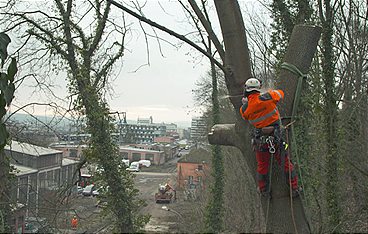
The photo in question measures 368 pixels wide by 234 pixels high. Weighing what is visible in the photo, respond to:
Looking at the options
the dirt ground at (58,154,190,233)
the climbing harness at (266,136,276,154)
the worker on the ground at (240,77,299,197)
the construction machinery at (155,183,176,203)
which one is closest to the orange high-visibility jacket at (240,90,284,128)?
the worker on the ground at (240,77,299,197)

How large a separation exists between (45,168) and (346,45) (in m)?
13.5

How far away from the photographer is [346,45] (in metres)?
10.8

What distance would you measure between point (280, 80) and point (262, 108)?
34 centimetres

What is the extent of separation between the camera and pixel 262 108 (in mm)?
2777

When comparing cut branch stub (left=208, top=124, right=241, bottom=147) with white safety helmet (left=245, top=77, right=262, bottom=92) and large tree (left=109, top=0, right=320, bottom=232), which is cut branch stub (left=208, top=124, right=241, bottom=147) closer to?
large tree (left=109, top=0, right=320, bottom=232)

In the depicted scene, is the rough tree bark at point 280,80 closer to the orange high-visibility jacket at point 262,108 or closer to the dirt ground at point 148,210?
the orange high-visibility jacket at point 262,108

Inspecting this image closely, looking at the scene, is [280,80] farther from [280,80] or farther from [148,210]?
[148,210]

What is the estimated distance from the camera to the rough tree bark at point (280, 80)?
107 inches

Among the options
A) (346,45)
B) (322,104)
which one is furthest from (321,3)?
(346,45)

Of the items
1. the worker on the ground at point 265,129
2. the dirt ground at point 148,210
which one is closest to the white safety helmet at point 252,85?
the worker on the ground at point 265,129

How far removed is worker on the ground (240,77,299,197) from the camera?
2770 millimetres

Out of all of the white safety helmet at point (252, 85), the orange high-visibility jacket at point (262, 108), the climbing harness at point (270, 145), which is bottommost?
the climbing harness at point (270, 145)

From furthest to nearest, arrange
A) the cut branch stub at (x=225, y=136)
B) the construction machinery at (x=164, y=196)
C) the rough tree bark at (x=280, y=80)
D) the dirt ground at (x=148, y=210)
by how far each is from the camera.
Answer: the construction machinery at (x=164, y=196) < the dirt ground at (x=148, y=210) < the cut branch stub at (x=225, y=136) < the rough tree bark at (x=280, y=80)

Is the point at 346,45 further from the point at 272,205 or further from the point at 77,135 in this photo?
the point at 272,205
